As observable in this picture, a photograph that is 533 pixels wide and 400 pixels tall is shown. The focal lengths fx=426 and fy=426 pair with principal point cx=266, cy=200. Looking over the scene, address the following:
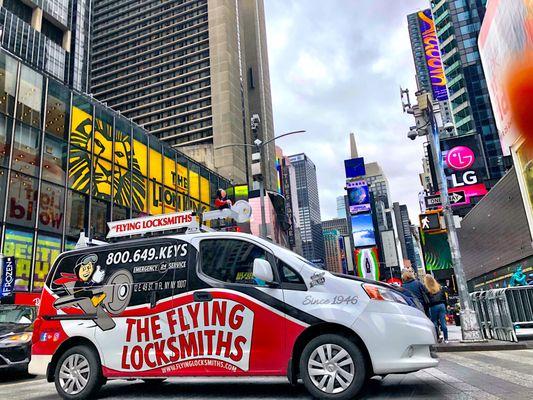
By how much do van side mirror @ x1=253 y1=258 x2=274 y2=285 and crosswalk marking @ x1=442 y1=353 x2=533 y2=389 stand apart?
3.33 m

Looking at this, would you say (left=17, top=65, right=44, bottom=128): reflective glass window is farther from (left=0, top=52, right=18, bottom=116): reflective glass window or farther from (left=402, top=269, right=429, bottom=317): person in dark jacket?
(left=402, top=269, right=429, bottom=317): person in dark jacket

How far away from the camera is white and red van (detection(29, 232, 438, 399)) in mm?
4906

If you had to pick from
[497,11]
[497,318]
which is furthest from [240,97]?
[497,318]

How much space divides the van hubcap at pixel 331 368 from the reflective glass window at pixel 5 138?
23942 millimetres

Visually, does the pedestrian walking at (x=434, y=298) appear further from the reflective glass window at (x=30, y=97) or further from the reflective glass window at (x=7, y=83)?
the reflective glass window at (x=30, y=97)

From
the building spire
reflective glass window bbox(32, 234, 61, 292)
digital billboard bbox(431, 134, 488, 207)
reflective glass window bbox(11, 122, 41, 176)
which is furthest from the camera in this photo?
the building spire

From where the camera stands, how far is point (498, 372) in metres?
6.25

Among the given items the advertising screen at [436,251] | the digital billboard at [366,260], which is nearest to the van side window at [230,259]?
the advertising screen at [436,251]

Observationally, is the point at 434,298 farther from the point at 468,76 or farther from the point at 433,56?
the point at 433,56

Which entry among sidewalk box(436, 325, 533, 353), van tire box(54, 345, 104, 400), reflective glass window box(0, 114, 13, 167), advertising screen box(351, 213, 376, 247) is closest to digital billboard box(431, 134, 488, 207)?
advertising screen box(351, 213, 376, 247)

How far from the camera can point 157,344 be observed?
5.74 metres

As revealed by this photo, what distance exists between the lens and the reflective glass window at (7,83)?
23.9m

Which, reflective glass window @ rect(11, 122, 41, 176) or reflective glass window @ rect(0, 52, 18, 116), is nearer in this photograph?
reflective glass window @ rect(0, 52, 18, 116)

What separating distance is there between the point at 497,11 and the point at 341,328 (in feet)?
104
